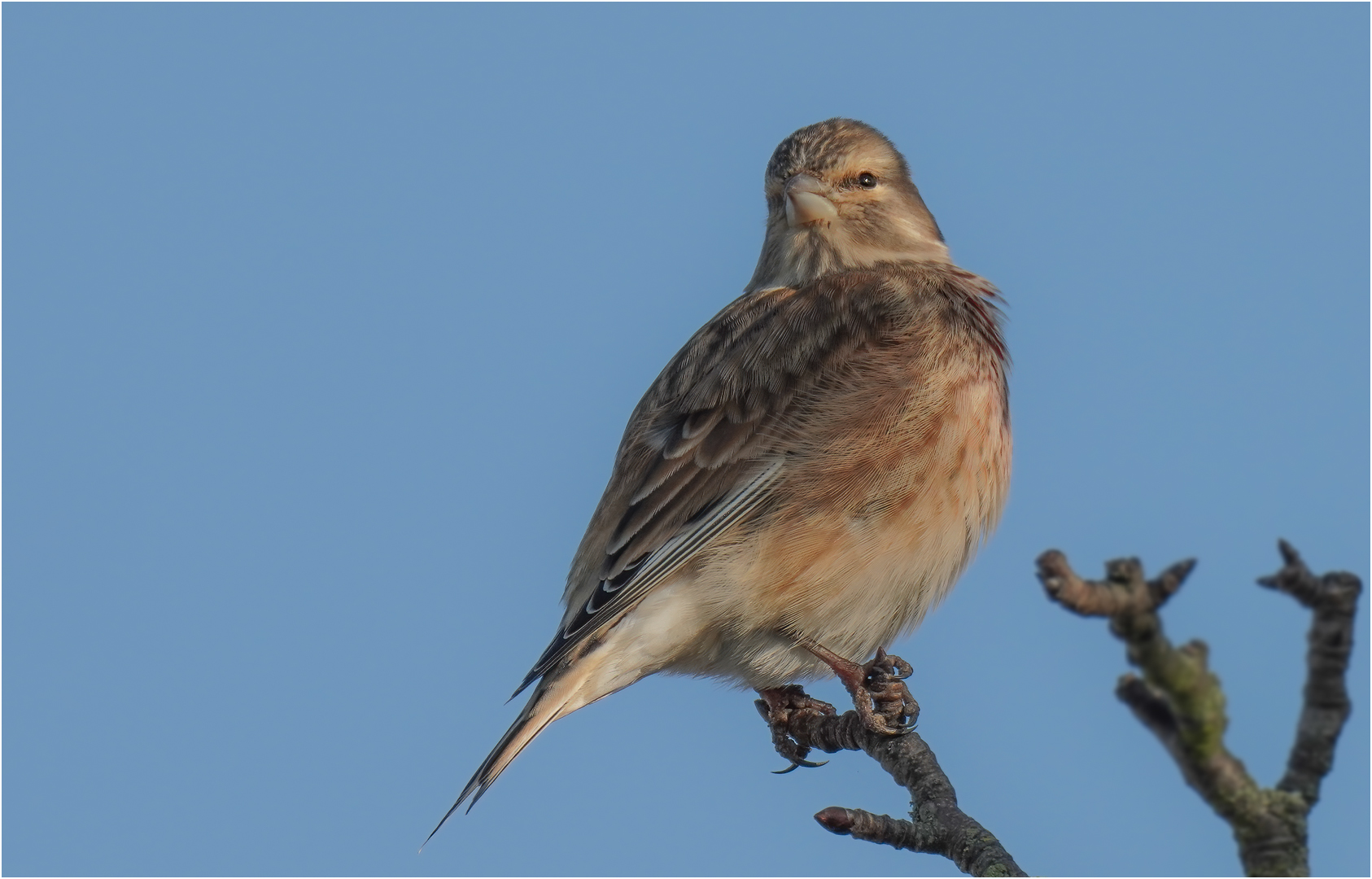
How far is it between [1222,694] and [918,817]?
2706 millimetres

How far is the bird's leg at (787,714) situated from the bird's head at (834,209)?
105 inches

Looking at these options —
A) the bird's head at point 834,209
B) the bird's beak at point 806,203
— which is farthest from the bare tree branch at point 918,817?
the bird's beak at point 806,203

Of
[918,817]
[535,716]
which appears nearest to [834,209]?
[535,716]

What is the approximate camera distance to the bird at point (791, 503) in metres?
7.17

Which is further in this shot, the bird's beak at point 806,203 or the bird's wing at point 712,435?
the bird's beak at point 806,203

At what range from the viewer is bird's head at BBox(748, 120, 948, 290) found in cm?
921

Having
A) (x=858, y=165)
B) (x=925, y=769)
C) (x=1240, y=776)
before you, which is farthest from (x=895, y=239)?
(x=1240, y=776)

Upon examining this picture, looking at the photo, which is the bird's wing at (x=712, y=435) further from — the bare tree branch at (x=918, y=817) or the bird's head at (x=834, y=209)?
the bare tree branch at (x=918, y=817)

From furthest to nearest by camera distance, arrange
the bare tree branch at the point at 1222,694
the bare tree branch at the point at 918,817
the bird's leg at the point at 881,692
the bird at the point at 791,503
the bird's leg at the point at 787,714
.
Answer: the bird's leg at the point at 787,714 → the bird at the point at 791,503 → the bird's leg at the point at 881,692 → the bare tree branch at the point at 918,817 → the bare tree branch at the point at 1222,694

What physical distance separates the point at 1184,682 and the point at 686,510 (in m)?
4.70

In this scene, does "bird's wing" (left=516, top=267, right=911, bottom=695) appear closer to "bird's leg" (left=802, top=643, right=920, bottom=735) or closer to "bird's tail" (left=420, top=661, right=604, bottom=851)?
"bird's tail" (left=420, top=661, right=604, bottom=851)

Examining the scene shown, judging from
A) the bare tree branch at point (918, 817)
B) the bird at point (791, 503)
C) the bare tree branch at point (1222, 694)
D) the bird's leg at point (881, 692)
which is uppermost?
the bird at point (791, 503)

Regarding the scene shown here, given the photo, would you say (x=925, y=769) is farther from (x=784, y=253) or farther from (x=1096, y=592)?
(x=784, y=253)

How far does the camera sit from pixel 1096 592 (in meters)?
A: 2.71
